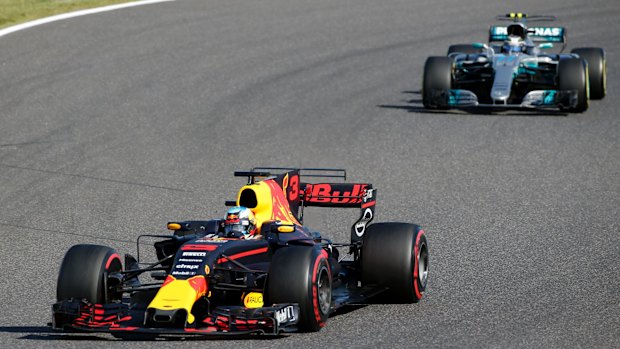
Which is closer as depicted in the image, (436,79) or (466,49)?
(436,79)

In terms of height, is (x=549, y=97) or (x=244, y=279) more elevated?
(x=549, y=97)

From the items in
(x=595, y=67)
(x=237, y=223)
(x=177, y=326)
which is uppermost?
(x=595, y=67)

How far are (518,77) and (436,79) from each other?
5.20 ft

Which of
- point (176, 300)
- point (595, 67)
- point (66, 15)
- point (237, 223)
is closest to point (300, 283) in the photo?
point (176, 300)

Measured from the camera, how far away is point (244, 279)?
10.2 m

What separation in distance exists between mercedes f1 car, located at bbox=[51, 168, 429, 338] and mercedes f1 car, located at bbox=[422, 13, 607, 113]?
37.1ft

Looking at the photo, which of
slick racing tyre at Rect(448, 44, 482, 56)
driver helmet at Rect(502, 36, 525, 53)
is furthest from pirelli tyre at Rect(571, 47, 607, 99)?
slick racing tyre at Rect(448, 44, 482, 56)

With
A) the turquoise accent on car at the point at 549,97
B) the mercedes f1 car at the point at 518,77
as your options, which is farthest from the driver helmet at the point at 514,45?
the turquoise accent on car at the point at 549,97

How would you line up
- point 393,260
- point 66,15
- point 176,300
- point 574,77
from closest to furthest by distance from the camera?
point 176,300 → point 393,260 → point 574,77 → point 66,15

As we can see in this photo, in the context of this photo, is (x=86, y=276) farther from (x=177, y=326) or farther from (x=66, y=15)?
(x=66, y=15)

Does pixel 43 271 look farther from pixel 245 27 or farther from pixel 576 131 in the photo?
pixel 245 27

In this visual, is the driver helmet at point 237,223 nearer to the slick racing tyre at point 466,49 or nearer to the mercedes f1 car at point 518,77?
the mercedes f1 car at point 518,77

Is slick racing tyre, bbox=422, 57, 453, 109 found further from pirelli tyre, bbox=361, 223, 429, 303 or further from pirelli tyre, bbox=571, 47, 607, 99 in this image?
pirelli tyre, bbox=361, 223, 429, 303

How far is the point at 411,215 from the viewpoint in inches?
631
